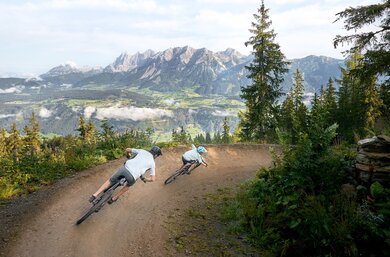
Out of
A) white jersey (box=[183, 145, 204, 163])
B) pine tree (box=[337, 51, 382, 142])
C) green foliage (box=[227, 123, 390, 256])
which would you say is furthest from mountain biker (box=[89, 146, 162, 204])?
pine tree (box=[337, 51, 382, 142])

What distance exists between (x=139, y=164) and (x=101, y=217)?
1924 millimetres

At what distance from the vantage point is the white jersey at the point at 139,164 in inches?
358

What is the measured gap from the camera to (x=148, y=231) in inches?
345

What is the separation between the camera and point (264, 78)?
105 feet

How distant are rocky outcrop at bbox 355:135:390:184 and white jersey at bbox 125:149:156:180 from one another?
19.2 ft

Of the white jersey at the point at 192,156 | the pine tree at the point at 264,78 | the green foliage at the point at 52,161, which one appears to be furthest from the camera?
the pine tree at the point at 264,78

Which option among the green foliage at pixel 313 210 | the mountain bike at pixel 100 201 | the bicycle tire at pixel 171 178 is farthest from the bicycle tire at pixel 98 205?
the bicycle tire at pixel 171 178

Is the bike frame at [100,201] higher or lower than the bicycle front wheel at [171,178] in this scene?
higher

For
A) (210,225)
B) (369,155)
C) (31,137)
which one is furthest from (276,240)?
(31,137)

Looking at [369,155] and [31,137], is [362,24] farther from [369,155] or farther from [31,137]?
[31,137]

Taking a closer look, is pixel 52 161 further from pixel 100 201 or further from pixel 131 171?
pixel 131 171

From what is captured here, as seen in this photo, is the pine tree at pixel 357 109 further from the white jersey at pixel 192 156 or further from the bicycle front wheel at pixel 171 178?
the bicycle front wheel at pixel 171 178

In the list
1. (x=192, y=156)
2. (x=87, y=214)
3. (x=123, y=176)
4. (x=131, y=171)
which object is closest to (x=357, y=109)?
(x=192, y=156)

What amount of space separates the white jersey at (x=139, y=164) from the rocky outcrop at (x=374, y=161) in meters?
5.85
